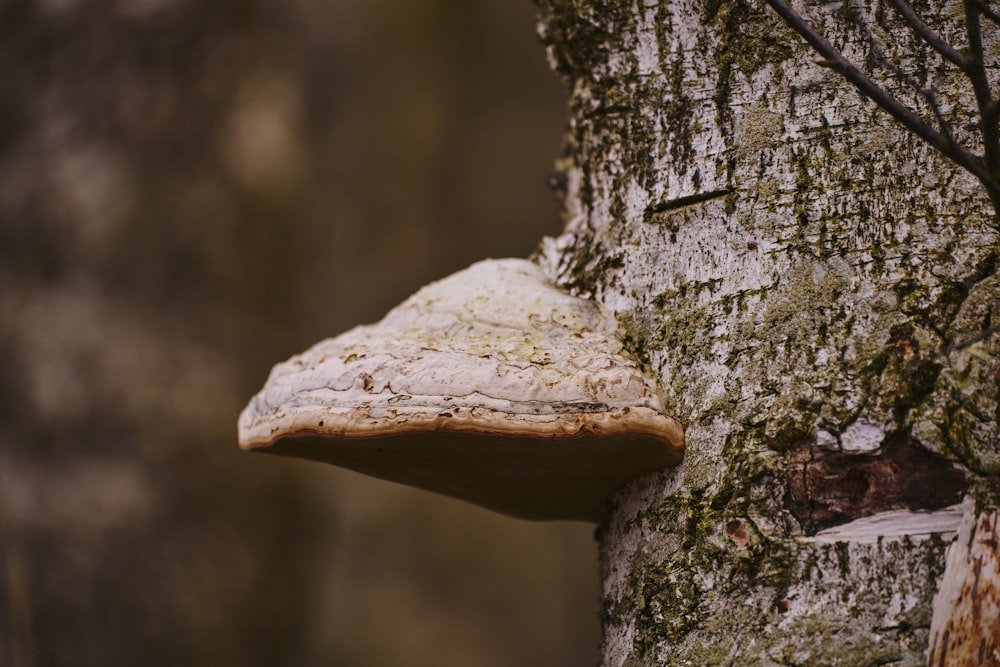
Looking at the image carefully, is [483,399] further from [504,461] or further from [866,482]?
[866,482]

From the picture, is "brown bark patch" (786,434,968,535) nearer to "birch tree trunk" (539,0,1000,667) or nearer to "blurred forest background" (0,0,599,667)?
"birch tree trunk" (539,0,1000,667)

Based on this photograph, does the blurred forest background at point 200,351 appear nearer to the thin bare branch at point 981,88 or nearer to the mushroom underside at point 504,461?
the mushroom underside at point 504,461

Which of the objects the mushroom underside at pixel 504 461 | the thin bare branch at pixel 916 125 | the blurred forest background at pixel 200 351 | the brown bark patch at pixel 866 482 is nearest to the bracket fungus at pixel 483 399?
the mushroom underside at pixel 504 461

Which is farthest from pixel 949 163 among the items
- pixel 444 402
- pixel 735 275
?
pixel 444 402

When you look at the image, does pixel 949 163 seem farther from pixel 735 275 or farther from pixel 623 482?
pixel 623 482

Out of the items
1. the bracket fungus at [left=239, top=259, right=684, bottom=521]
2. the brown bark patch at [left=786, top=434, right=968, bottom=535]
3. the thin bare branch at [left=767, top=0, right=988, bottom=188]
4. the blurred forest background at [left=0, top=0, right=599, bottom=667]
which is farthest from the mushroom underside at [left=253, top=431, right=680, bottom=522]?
the blurred forest background at [left=0, top=0, right=599, bottom=667]

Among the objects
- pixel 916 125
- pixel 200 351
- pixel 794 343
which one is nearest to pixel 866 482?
pixel 794 343

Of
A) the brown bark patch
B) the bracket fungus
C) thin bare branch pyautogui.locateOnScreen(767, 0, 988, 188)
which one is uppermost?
thin bare branch pyautogui.locateOnScreen(767, 0, 988, 188)
